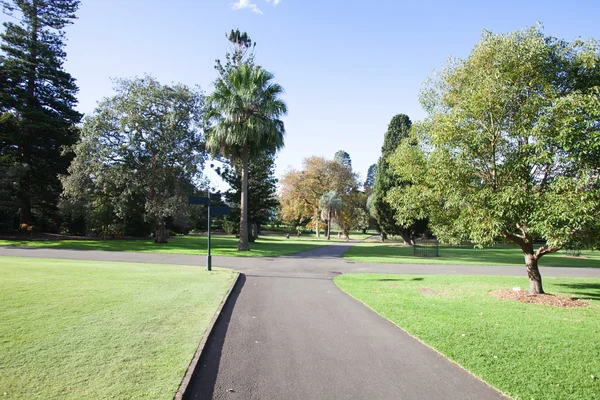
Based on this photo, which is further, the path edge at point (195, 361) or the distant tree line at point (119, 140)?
the distant tree line at point (119, 140)

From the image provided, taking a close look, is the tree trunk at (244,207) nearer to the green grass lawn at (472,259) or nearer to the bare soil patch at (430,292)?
the green grass lawn at (472,259)

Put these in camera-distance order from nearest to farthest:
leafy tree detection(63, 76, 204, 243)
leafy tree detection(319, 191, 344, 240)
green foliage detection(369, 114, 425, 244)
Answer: leafy tree detection(63, 76, 204, 243) → green foliage detection(369, 114, 425, 244) → leafy tree detection(319, 191, 344, 240)

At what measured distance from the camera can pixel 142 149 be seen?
2970 cm

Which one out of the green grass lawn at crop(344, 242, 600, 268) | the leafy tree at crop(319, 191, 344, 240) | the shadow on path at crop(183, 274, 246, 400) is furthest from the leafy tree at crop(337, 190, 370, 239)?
the shadow on path at crop(183, 274, 246, 400)

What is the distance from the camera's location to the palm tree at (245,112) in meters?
23.8

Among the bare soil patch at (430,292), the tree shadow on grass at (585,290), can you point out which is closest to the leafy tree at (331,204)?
the tree shadow on grass at (585,290)

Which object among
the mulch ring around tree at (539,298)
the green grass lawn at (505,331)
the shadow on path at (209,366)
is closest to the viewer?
the shadow on path at (209,366)

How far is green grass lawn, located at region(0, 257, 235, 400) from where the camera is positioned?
389cm

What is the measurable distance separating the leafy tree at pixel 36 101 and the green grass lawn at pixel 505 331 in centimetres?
3595

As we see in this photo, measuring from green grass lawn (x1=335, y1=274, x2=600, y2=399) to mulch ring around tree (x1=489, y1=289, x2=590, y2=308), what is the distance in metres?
0.35

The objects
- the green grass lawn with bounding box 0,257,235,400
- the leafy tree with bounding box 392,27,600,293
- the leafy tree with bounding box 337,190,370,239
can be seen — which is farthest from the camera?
the leafy tree with bounding box 337,190,370,239

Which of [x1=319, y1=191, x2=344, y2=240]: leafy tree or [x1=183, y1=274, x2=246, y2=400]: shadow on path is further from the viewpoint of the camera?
[x1=319, y1=191, x2=344, y2=240]: leafy tree

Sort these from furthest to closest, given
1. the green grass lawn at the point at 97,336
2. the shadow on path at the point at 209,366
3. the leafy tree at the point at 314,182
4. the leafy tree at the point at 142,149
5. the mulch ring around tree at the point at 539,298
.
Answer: the leafy tree at the point at 314,182 → the leafy tree at the point at 142,149 → the mulch ring around tree at the point at 539,298 → the shadow on path at the point at 209,366 → the green grass lawn at the point at 97,336

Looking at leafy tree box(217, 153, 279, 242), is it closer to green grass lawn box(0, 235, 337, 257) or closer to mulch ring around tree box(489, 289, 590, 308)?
green grass lawn box(0, 235, 337, 257)
